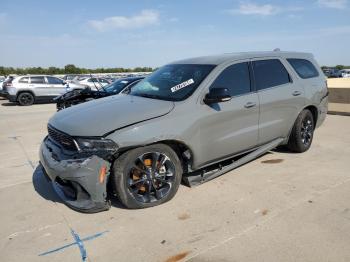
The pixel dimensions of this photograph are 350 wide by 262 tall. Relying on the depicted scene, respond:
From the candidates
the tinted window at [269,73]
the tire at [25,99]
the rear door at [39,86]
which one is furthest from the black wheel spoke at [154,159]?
the rear door at [39,86]

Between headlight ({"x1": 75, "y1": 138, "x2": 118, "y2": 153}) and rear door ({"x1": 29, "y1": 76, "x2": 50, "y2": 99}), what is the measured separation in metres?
16.3

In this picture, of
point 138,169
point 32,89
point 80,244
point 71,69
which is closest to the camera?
point 80,244

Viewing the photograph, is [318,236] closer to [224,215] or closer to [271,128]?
[224,215]

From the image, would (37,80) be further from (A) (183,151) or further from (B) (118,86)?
(A) (183,151)

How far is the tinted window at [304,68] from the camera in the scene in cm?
603

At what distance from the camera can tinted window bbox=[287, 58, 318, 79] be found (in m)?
6.03

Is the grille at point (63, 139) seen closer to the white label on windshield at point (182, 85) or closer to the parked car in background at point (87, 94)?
the white label on windshield at point (182, 85)

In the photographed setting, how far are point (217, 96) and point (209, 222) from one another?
1517 mm

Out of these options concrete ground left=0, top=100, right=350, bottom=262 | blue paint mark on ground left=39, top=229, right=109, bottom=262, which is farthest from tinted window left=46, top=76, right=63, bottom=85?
blue paint mark on ground left=39, top=229, right=109, bottom=262

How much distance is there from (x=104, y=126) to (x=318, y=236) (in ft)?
7.90

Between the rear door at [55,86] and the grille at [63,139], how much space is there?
15711 millimetres

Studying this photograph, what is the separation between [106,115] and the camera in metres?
4.09

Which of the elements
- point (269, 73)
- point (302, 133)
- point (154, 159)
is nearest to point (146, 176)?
point (154, 159)

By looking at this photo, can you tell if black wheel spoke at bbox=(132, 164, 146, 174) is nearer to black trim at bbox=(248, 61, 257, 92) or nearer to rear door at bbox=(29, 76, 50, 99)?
black trim at bbox=(248, 61, 257, 92)
